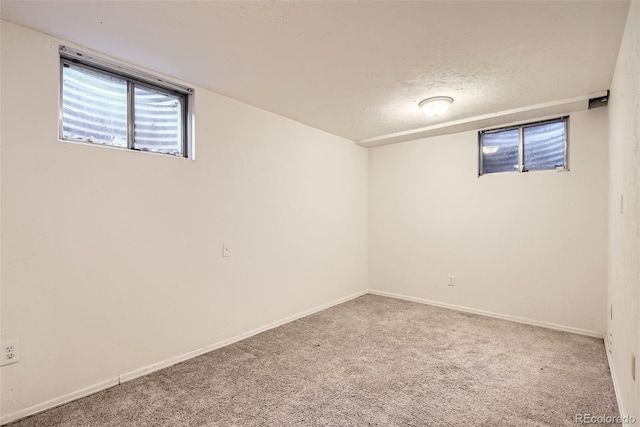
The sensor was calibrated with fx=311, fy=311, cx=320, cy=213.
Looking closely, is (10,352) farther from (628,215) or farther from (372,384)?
(628,215)

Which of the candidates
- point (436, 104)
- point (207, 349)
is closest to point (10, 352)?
point (207, 349)

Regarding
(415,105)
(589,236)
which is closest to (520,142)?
(589,236)

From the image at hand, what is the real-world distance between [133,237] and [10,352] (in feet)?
2.99

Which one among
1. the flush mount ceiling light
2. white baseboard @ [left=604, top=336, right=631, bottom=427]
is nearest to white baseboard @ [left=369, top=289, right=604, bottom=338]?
white baseboard @ [left=604, top=336, right=631, bottom=427]

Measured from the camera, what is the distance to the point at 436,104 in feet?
9.72

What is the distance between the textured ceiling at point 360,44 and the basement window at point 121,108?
0.16m

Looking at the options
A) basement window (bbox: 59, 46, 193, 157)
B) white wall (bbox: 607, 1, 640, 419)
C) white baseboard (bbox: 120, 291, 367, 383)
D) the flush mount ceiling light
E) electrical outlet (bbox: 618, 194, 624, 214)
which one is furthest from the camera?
the flush mount ceiling light

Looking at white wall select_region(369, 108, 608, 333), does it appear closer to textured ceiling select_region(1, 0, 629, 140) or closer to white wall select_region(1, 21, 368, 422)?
textured ceiling select_region(1, 0, 629, 140)

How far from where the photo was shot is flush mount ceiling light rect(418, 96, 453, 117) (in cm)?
294

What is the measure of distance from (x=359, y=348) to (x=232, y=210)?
1.76 metres

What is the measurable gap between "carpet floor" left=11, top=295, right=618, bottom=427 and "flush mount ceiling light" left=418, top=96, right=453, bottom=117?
2231mm

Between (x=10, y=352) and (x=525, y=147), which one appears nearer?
(x=10, y=352)

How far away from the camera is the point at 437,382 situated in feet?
7.40

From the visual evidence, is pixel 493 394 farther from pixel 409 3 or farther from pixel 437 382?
pixel 409 3
